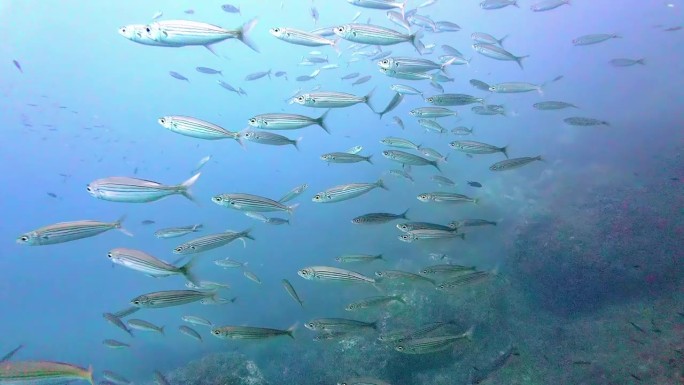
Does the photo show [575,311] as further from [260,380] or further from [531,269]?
[260,380]

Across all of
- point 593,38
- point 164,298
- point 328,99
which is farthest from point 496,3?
point 164,298

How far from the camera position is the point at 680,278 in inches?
363

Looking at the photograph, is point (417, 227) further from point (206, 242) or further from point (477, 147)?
point (206, 242)

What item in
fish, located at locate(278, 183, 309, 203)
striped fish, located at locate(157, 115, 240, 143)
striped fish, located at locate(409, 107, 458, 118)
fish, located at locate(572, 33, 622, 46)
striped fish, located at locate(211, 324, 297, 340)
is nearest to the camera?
striped fish, located at locate(157, 115, 240, 143)

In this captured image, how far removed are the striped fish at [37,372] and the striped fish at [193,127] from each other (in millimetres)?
3038

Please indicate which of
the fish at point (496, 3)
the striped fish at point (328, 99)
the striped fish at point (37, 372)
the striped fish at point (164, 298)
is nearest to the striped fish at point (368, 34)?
the striped fish at point (328, 99)

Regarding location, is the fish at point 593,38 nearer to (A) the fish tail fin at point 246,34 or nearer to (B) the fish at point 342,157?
(B) the fish at point 342,157

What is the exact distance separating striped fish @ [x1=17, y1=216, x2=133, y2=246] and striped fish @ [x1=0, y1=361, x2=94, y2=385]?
5.07ft

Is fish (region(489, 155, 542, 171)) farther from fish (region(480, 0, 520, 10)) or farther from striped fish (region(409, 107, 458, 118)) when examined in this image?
fish (region(480, 0, 520, 10))

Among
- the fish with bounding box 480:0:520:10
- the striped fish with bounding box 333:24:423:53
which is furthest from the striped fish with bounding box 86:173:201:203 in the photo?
the fish with bounding box 480:0:520:10

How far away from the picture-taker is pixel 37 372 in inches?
131

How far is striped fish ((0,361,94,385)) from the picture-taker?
3.27 m

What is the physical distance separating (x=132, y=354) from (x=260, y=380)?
14696 millimetres

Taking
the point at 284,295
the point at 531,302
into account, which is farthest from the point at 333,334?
the point at 284,295
